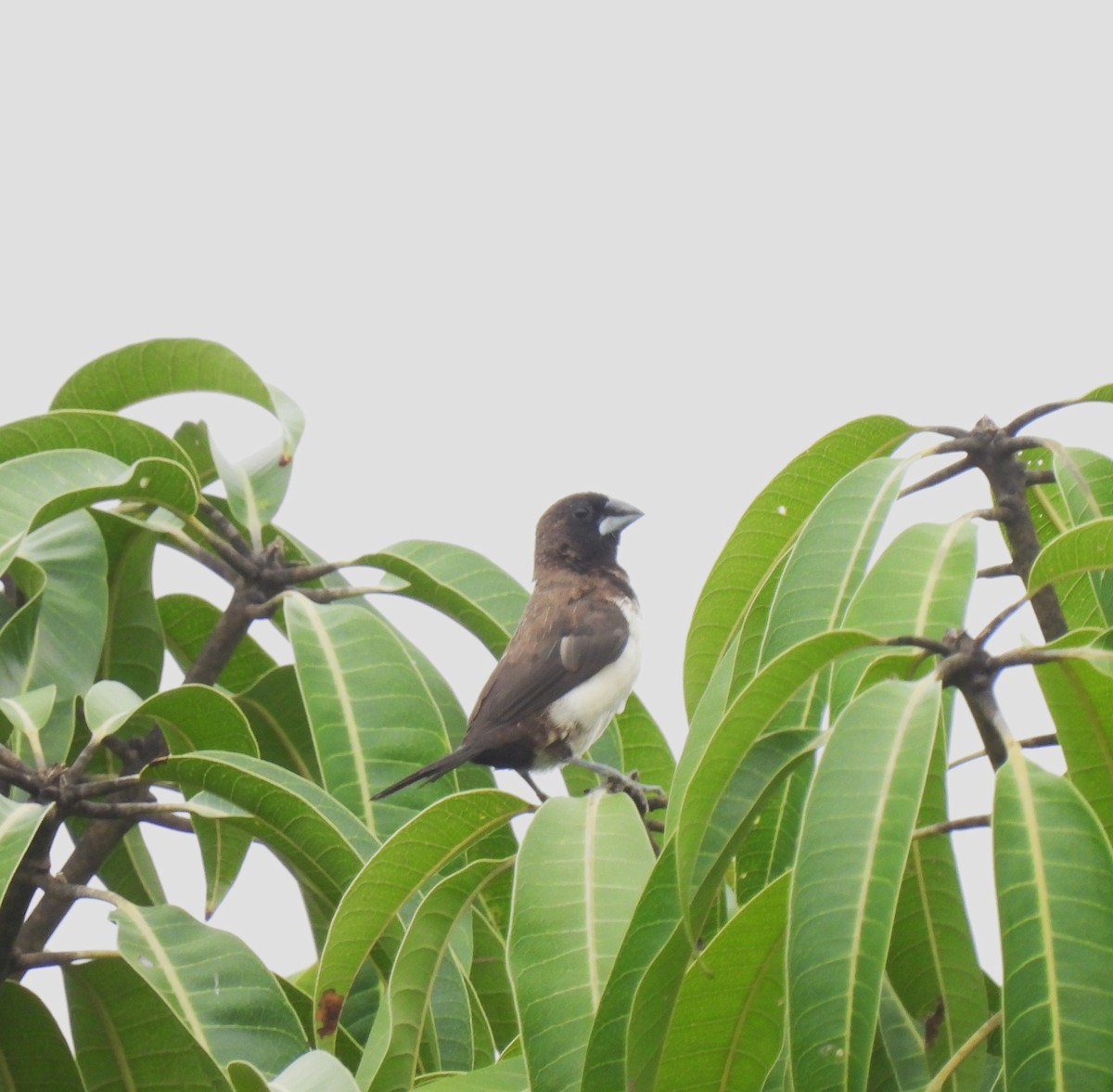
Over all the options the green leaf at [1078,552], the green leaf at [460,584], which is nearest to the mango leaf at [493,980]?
the green leaf at [460,584]

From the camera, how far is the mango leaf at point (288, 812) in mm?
2633

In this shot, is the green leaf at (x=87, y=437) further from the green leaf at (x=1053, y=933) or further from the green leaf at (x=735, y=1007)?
the green leaf at (x=1053, y=933)

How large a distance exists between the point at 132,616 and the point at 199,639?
0.27m

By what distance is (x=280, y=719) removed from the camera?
3.49 meters

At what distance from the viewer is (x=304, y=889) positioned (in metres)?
3.24

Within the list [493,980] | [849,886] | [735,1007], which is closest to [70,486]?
[493,980]

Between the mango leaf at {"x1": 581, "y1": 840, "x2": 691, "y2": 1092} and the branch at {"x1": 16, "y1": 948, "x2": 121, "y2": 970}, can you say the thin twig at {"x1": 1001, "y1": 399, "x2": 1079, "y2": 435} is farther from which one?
the branch at {"x1": 16, "y1": 948, "x2": 121, "y2": 970}

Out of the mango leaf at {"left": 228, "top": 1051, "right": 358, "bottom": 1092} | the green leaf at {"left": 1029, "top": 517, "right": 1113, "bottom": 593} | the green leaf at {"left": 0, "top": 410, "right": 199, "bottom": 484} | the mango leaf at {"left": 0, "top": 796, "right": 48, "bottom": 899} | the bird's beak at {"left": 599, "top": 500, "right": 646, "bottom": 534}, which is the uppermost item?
the green leaf at {"left": 0, "top": 410, "right": 199, "bottom": 484}

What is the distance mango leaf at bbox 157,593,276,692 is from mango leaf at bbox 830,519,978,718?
1.69 meters

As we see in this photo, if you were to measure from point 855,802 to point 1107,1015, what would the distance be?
0.38 m

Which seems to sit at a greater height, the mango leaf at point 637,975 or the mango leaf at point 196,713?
the mango leaf at point 196,713

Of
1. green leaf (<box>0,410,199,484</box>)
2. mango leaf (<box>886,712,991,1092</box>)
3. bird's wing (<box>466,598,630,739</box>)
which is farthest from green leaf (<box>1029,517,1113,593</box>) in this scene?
bird's wing (<box>466,598,630,739</box>)

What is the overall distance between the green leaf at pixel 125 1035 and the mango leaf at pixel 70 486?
77 cm

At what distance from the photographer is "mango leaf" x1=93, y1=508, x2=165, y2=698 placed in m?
3.45
